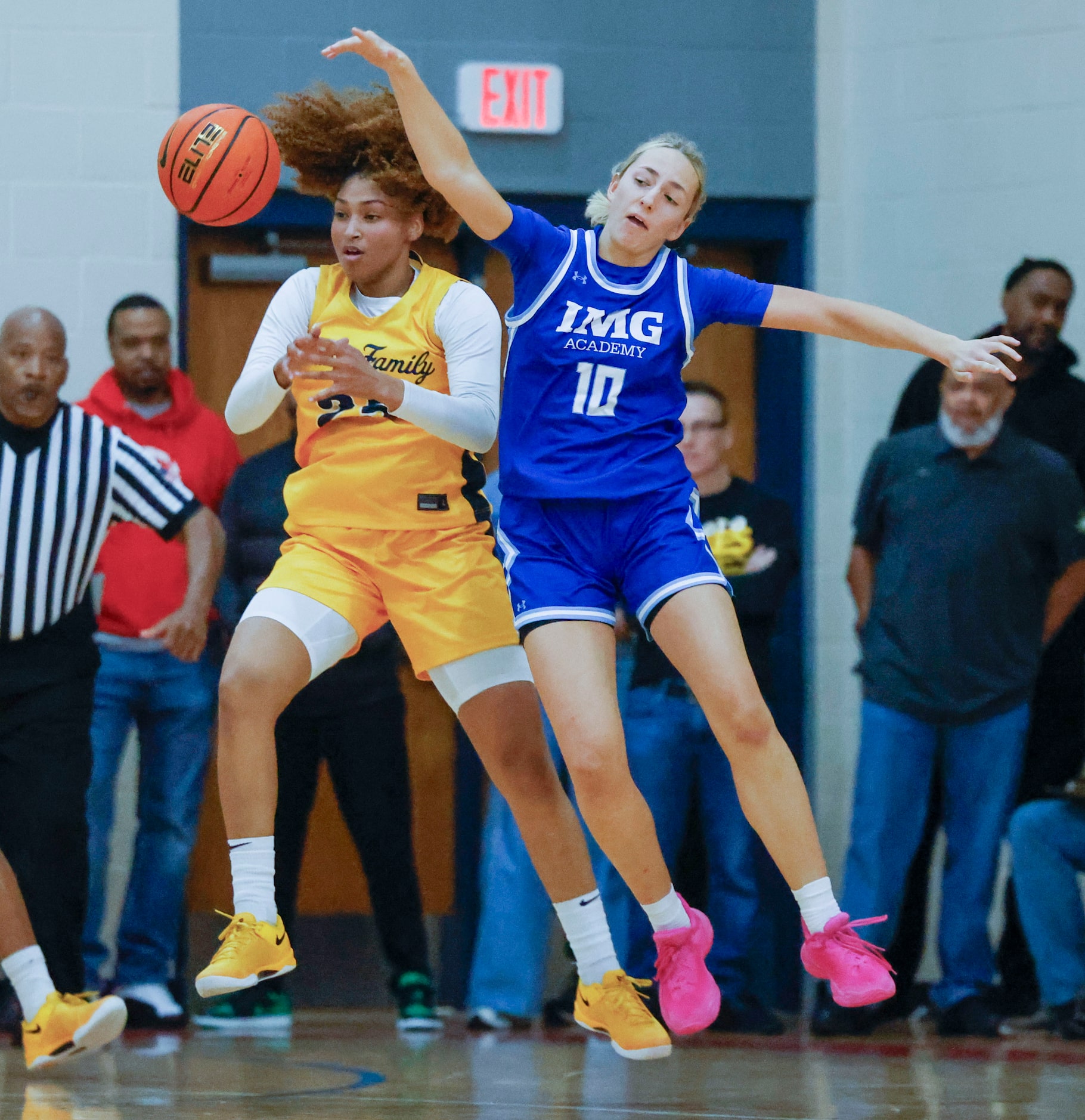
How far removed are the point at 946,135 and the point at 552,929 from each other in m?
3.22

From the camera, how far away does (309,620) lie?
3963 mm

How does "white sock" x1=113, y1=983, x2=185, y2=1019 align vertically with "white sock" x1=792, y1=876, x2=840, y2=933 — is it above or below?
below

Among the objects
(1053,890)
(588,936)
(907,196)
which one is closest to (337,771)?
(588,936)

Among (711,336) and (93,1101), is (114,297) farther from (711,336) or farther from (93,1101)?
(93,1101)

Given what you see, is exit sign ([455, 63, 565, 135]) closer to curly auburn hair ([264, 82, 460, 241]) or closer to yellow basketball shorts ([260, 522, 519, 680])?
curly auburn hair ([264, 82, 460, 241])

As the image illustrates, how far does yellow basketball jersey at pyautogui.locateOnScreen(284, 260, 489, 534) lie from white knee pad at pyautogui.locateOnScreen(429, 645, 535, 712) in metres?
0.30

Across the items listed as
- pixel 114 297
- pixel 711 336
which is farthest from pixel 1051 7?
pixel 114 297

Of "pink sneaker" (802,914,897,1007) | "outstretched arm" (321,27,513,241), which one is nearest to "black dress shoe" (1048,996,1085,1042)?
"pink sneaker" (802,914,897,1007)

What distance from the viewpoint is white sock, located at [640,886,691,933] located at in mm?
4172

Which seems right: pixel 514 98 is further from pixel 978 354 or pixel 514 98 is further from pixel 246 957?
pixel 246 957

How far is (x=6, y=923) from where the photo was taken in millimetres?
4895

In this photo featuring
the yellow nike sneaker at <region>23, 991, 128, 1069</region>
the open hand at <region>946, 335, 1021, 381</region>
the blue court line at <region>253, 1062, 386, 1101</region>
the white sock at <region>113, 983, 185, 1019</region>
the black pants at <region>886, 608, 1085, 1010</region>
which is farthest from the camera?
the black pants at <region>886, 608, 1085, 1010</region>

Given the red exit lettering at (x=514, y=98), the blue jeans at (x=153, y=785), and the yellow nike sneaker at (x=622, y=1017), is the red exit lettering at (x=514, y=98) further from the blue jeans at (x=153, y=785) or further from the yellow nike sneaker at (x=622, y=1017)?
the yellow nike sneaker at (x=622, y=1017)

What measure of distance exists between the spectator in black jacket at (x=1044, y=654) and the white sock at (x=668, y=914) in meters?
1.97
